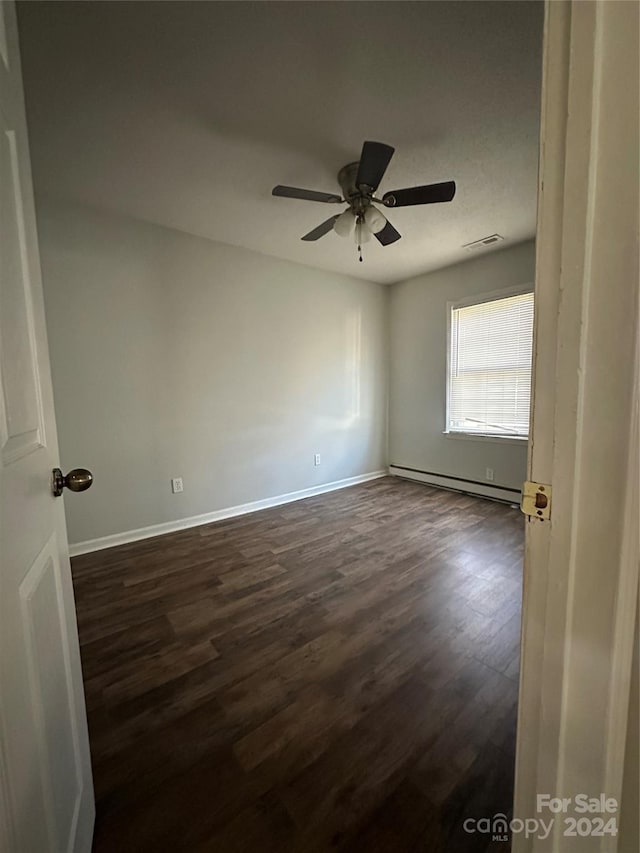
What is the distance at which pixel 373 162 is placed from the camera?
1.71 meters

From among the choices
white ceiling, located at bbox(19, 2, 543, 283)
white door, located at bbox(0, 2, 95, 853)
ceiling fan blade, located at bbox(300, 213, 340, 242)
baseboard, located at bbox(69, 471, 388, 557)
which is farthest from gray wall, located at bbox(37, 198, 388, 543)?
white door, located at bbox(0, 2, 95, 853)

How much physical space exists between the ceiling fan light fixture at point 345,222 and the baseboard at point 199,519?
2.57 m

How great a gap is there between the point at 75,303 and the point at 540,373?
3.03 metres

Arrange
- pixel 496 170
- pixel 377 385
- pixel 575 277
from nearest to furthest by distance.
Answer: pixel 575 277
pixel 496 170
pixel 377 385

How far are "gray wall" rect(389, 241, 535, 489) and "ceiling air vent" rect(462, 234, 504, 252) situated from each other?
0.26 m

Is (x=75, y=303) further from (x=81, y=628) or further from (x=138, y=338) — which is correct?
(x=81, y=628)

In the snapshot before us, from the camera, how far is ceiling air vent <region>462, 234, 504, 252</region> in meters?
3.17

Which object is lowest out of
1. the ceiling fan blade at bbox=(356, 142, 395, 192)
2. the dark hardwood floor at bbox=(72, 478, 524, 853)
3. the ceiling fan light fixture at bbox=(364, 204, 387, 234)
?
the dark hardwood floor at bbox=(72, 478, 524, 853)

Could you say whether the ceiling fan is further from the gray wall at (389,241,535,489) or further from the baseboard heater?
the baseboard heater

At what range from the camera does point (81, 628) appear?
5.87 feet

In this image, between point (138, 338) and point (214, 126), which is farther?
point (138, 338)

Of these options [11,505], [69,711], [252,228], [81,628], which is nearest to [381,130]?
[252,228]

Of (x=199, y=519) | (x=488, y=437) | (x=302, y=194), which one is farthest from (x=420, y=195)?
(x=199, y=519)

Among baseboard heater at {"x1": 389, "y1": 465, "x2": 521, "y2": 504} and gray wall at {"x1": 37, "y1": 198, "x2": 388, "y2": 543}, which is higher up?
gray wall at {"x1": 37, "y1": 198, "x2": 388, "y2": 543}
